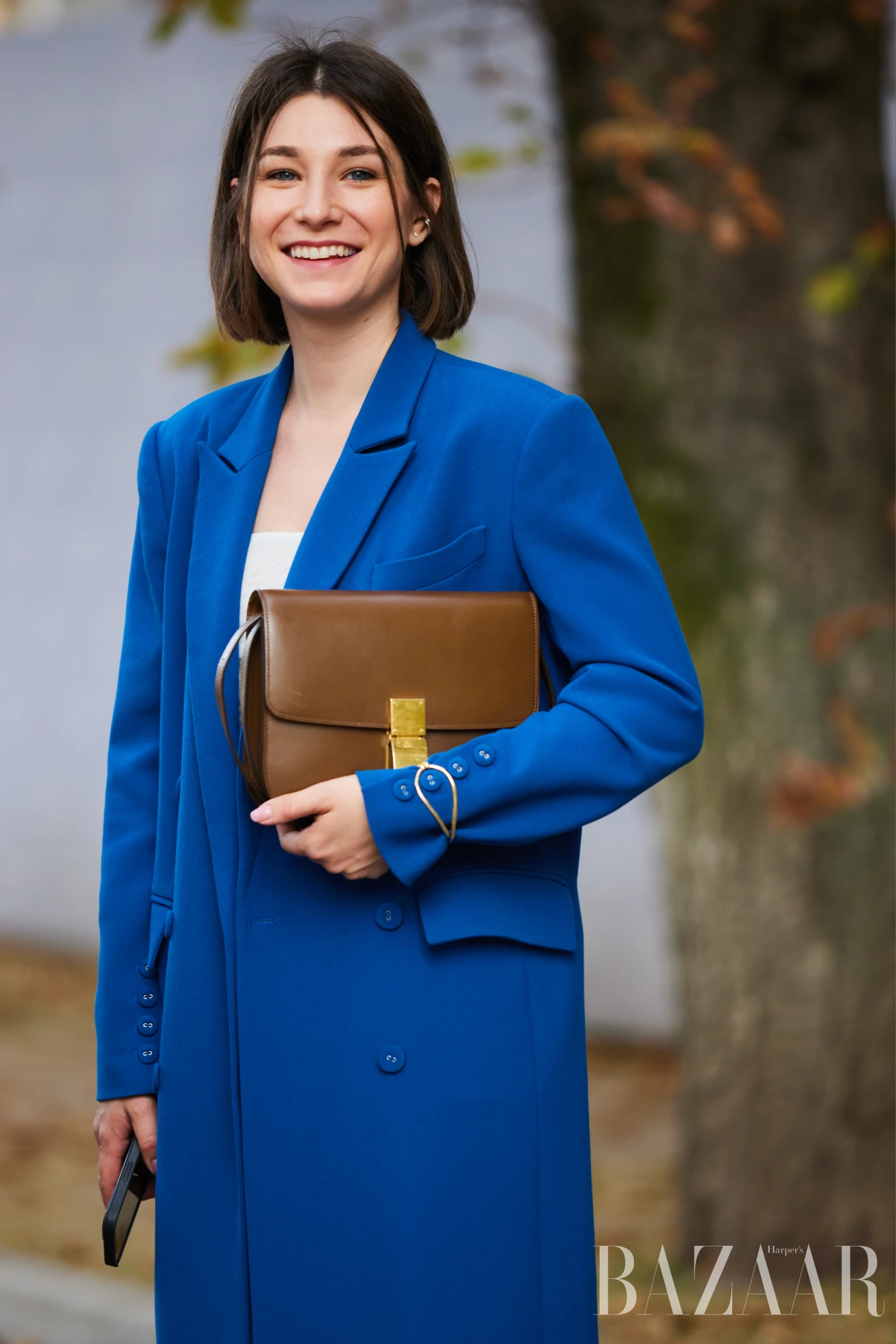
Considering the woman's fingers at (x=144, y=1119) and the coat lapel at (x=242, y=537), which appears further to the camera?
the woman's fingers at (x=144, y=1119)

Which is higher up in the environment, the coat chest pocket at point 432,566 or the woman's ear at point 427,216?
Answer: the woman's ear at point 427,216

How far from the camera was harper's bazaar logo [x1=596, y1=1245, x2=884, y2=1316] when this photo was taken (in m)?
3.69

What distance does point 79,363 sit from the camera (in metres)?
7.41

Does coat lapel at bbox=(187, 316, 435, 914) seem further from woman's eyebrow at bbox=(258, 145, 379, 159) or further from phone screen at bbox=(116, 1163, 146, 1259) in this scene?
phone screen at bbox=(116, 1163, 146, 1259)

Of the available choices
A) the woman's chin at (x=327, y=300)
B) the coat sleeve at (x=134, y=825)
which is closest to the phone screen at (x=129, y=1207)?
the coat sleeve at (x=134, y=825)

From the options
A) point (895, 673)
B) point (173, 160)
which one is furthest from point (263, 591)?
point (173, 160)

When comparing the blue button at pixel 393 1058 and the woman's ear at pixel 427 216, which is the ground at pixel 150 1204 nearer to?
the blue button at pixel 393 1058

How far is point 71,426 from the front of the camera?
24.3ft

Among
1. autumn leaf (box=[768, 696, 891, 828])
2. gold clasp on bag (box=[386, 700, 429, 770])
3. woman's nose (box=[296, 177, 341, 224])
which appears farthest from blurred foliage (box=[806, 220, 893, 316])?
gold clasp on bag (box=[386, 700, 429, 770])

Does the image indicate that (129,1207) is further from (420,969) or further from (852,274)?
(852,274)

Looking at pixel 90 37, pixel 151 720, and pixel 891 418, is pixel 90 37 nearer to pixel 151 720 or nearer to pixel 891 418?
pixel 891 418

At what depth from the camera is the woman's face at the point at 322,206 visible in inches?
67.4

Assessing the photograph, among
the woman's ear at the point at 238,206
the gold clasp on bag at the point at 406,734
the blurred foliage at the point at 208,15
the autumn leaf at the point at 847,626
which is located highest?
the blurred foliage at the point at 208,15

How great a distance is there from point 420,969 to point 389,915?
68mm
